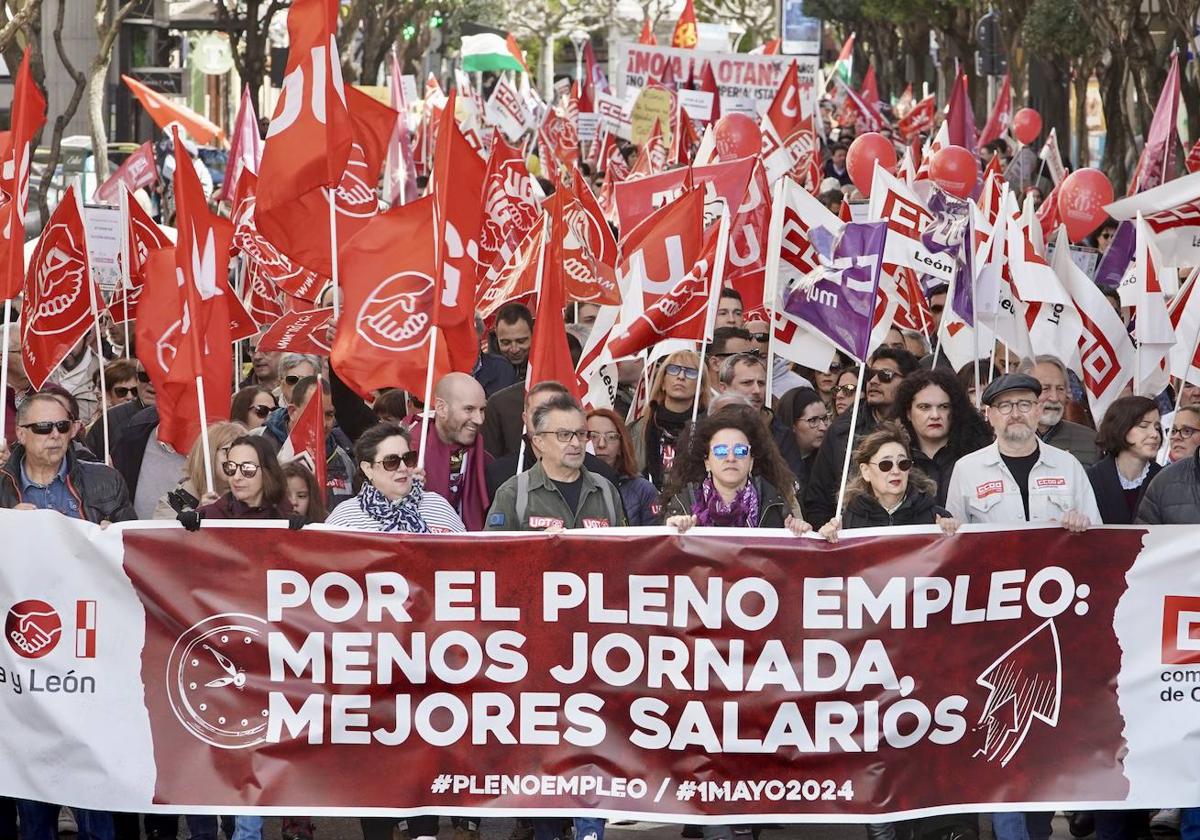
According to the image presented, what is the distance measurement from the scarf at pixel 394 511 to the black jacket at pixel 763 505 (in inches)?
35.0

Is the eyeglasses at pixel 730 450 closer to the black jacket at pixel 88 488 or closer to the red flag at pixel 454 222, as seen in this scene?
the red flag at pixel 454 222

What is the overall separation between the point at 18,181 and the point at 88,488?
233 cm

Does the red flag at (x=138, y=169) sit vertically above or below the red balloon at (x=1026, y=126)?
above

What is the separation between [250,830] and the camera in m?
7.02

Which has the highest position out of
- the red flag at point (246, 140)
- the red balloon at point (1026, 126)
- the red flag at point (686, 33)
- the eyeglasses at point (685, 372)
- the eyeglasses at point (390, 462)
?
the red flag at point (686, 33)

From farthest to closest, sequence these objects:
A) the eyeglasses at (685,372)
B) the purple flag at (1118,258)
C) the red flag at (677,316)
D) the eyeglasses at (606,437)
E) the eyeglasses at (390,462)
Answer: the purple flag at (1118,258)
the red flag at (677,316)
the eyeglasses at (685,372)
the eyeglasses at (606,437)
the eyeglasses at (390,462)

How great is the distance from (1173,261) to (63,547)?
6.89 meters

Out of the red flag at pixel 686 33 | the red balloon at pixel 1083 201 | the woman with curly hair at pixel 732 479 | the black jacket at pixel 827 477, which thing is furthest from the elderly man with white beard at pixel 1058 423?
the red flag at pixel 686 33

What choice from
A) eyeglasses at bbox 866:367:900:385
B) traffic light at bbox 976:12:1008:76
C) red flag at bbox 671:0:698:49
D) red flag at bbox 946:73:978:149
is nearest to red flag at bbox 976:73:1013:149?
red flag at bbox 946:73:978:149

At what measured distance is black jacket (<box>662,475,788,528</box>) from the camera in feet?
24.7

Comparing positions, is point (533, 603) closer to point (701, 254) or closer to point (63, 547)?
point (63, 547)

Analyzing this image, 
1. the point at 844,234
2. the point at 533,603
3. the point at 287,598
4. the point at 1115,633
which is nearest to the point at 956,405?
the point at 844,234

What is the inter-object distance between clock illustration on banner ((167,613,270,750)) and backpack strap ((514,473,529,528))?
96 centimetres

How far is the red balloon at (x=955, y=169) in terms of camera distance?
18.9m
